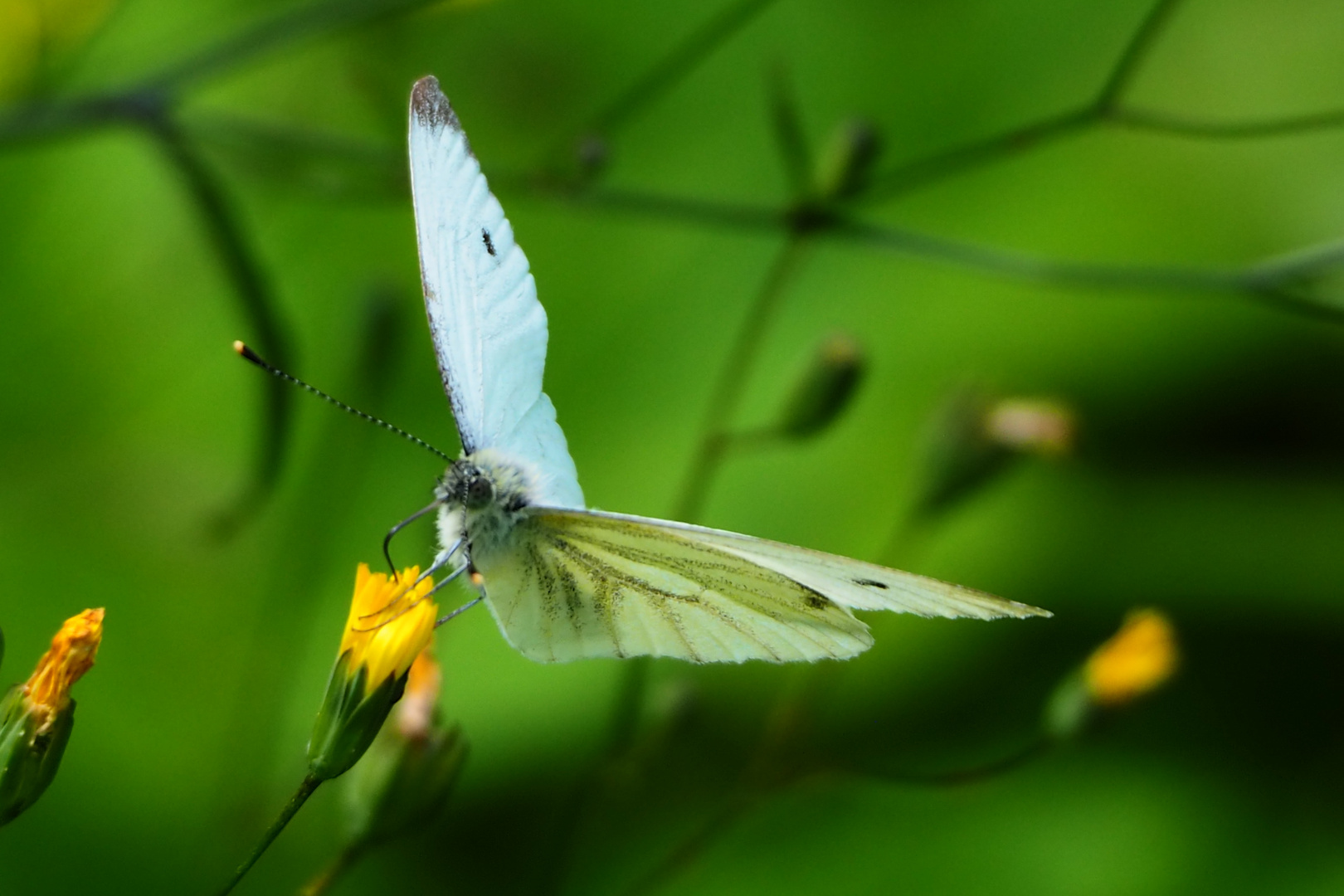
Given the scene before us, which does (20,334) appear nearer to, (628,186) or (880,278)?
(628,186)

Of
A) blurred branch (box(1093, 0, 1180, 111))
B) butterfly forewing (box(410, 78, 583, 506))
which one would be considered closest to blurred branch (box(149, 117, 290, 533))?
butterfly forewing (box(410, 78, 583, 506))

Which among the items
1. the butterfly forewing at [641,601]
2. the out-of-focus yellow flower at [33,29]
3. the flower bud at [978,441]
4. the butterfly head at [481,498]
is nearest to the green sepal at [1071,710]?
the flower bud at [978,441]

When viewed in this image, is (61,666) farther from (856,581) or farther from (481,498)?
(856,581)

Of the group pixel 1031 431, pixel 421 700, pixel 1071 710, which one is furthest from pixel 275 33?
pixel 1071 710

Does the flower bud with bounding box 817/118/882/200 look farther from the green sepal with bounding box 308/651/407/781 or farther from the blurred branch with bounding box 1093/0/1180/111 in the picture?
the green sepal with bounding box 308/651/407/781

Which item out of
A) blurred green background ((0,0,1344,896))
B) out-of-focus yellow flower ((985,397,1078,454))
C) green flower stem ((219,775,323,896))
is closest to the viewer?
green flower stem ((219,775,323,896))

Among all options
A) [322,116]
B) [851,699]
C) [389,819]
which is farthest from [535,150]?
[389,819]
